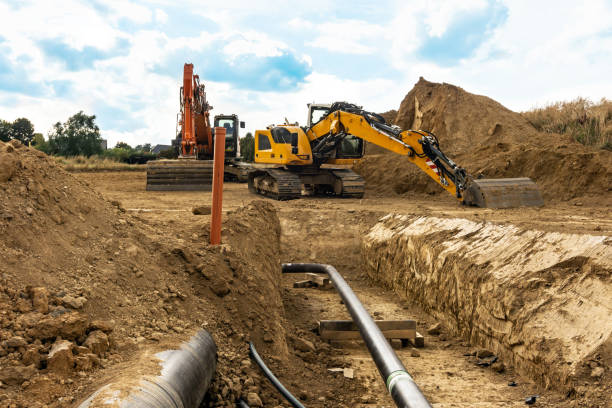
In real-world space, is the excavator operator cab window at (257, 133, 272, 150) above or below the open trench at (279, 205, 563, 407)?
above

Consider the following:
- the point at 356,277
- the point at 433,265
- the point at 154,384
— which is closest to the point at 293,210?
the point at 356,277

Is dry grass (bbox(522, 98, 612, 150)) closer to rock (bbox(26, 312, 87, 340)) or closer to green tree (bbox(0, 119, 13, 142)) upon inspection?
rock (bbox(26, 312, 87, 340))

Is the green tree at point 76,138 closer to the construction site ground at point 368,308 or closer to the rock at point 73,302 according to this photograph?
the construction site ground at point 368,308

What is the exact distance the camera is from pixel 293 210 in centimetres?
1412

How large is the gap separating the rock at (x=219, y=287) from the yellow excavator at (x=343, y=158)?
10604 millimetres

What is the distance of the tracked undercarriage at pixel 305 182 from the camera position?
16953mm

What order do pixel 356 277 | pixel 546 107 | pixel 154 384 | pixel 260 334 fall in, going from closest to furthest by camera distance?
pixel 154 384
pixel 260 334
pixel 356 277
pixel 546 107

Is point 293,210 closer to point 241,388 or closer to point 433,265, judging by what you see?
point 433,265

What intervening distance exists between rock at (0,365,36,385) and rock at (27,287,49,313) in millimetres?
522

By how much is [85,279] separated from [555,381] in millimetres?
4180

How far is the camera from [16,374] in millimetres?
2494

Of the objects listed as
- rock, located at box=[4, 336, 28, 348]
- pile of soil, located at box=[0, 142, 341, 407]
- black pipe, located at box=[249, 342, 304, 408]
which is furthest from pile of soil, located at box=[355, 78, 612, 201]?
rock, located at box=[4, 336, 28, 348]

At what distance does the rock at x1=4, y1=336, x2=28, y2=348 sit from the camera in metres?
2.66

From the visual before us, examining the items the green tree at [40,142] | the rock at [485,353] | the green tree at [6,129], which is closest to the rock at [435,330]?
the rock at [485,353]
